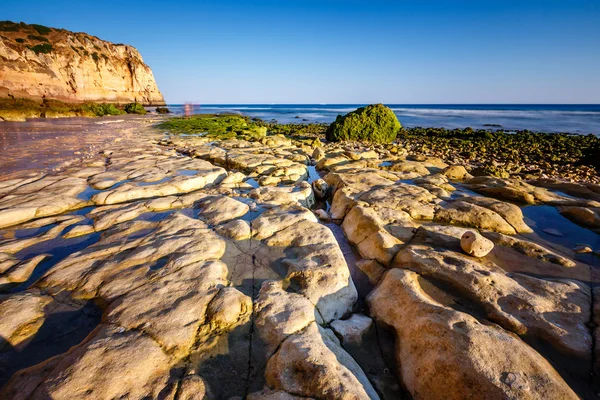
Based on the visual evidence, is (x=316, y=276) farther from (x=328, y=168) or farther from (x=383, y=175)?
(x=328, y=168)

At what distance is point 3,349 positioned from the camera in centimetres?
268

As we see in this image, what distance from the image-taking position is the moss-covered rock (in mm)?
18594

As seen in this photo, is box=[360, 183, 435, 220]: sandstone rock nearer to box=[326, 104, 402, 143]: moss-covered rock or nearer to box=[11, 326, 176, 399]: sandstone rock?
box=[11, 326, 176, 399]: sandstone rock

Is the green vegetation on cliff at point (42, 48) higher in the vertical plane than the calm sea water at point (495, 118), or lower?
higher

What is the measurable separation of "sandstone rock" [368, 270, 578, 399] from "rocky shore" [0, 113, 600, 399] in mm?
14

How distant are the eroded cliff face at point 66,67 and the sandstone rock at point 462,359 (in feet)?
204

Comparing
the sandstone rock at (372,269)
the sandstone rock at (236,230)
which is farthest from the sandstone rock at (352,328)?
the sandstone rock at (236,230)

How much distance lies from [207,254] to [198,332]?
150 cm

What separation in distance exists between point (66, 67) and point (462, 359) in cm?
7501

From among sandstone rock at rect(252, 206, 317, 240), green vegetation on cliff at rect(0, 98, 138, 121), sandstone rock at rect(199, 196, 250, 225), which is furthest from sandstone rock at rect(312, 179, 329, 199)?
green vegetation on cliff at rect(0, 98, 138, 121)

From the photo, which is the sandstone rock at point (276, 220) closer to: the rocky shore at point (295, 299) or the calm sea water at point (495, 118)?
the rocky shore at point (295, 299)

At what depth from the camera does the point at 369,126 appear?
1875cm

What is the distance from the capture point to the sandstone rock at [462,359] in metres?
2.15

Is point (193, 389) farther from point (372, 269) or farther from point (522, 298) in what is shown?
point (522, 298)
